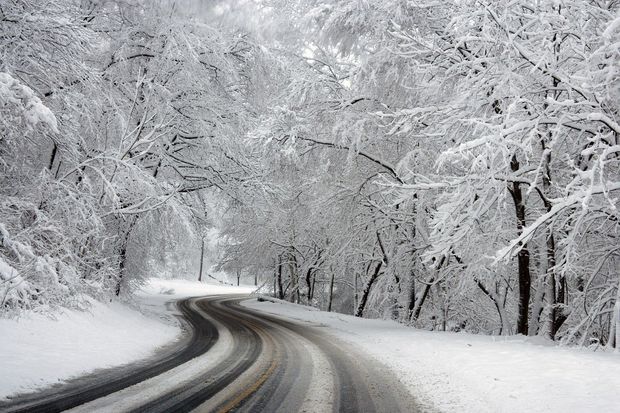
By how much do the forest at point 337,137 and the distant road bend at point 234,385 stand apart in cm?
257

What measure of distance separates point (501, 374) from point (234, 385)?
4601 millimetres

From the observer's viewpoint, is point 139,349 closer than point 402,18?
Yes

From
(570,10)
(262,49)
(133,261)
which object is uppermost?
(262,49)

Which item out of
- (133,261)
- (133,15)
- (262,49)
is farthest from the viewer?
(133,261)

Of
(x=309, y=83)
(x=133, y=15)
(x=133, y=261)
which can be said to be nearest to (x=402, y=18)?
(x=309, y=83)

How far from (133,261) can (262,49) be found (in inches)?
404

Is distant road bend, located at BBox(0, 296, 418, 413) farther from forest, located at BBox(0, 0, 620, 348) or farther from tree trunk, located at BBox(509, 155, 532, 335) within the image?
tree trunk, located at BBox(509, 155, 532, 335)

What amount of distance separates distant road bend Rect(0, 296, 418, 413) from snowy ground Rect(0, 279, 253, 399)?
36cm

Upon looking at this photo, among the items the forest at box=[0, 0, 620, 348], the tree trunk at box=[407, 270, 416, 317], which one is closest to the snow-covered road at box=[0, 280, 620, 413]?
the forest at box=[0, 0, 620, 348]

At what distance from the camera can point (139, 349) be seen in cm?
942

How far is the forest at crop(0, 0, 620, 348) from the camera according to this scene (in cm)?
788

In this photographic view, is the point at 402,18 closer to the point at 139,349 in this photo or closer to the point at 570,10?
the point at 570,10

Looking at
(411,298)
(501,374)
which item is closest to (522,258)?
(501,374)

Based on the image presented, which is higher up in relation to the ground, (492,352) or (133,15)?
(133,15)
